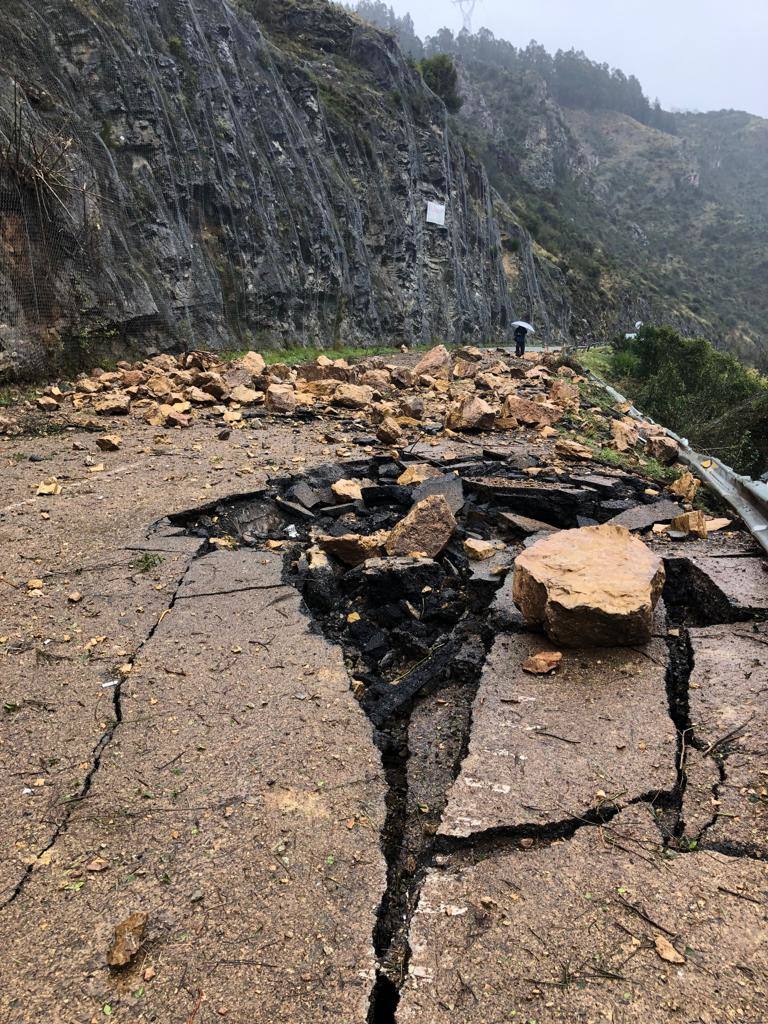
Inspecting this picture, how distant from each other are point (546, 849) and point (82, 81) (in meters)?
14.2

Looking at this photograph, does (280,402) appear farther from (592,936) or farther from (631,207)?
(631,207)

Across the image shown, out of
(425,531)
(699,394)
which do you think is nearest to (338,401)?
(425,531)

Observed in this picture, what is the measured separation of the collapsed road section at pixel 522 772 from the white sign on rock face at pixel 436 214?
23.3m

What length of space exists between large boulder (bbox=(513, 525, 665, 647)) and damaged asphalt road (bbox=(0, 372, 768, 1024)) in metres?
0.12

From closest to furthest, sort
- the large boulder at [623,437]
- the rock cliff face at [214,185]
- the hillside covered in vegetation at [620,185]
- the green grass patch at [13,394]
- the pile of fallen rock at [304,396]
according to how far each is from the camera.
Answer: the large boulder at [623,437], the pile of fallen rock at [304,396], the green grass patch at [13,394], the rock cliff face at [214,185], the hillside covered in vegetation at [620,185]

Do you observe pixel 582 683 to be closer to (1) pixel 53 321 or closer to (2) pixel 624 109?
(1) pixel 53 321

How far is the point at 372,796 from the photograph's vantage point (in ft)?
6.79

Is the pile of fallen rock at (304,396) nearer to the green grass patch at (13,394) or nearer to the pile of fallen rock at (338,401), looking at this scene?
the pile of fallen rock at (338,401)

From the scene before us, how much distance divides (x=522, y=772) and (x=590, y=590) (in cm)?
92

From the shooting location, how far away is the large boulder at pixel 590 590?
2.60 meters

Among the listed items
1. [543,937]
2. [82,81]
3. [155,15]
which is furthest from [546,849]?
[155,15]

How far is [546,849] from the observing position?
70.7 inches

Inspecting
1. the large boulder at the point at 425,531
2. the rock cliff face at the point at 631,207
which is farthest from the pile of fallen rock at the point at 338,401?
the rock cliff face at the point at 631,207

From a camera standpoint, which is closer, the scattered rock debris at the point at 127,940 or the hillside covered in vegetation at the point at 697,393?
the scattered rock debris at the point at 127,940
